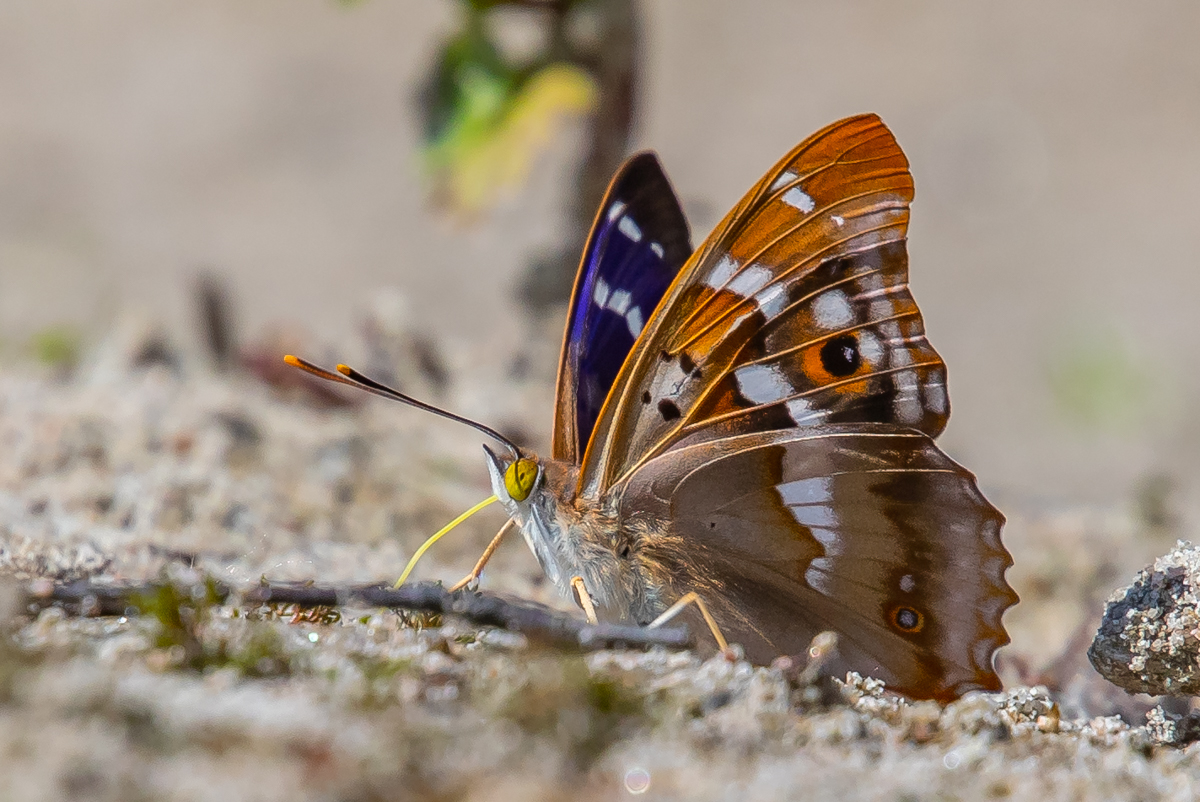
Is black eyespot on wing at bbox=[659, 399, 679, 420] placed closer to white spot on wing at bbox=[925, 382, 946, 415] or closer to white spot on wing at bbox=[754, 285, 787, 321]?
white spot on wing at bbox=[754, 285, 787, 321]

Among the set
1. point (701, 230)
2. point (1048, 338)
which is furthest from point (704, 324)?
point (1048, 338)

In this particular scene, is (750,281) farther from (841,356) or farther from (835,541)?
(835,541)

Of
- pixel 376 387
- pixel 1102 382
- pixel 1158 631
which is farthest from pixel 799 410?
pixel 1102 382

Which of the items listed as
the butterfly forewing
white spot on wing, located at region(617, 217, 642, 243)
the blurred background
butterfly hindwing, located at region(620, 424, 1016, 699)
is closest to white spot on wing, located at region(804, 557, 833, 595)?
butterfly hindwing, located at region(620, 424, 1016, 699)

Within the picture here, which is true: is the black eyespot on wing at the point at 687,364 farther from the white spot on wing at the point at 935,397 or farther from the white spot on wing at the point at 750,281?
the white spot on wing at the point at 935,397

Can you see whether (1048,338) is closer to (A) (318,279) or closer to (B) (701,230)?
(B) (701,230)

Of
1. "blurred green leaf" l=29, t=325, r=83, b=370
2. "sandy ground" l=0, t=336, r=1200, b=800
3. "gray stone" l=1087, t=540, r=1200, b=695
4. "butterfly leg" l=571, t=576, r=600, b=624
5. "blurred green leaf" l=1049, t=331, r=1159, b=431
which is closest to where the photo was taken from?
"sandy ground" l=0, t=336, r=1200, b=800

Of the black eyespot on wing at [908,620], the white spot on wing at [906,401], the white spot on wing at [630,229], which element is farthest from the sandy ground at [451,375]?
the white spot on wing at [630,229]
